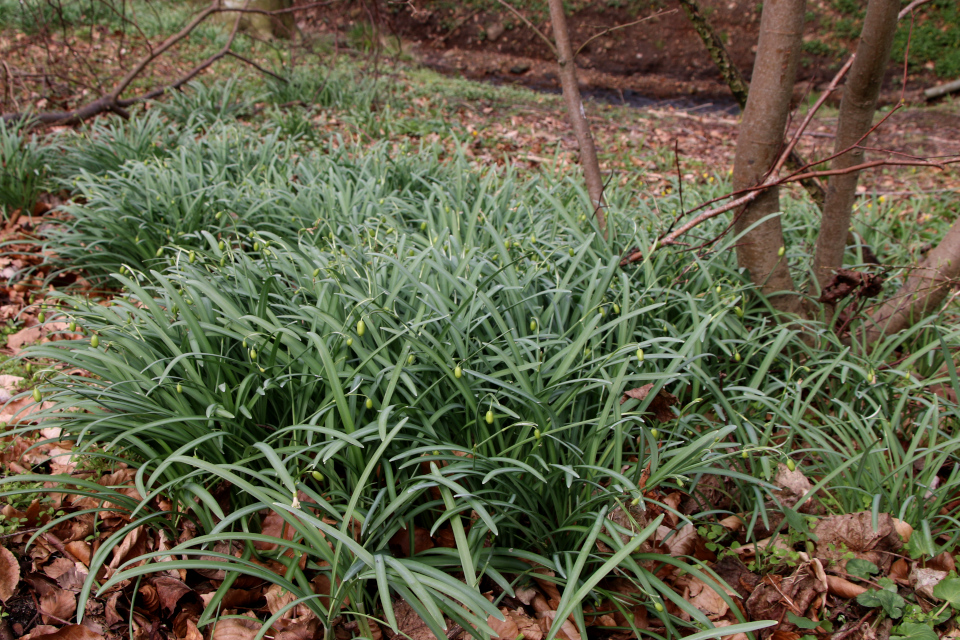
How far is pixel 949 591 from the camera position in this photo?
152cm

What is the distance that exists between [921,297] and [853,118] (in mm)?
814

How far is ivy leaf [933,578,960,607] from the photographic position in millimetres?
1505

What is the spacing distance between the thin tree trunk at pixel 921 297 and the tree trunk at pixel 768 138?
0.34m

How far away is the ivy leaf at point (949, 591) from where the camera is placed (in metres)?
1.50

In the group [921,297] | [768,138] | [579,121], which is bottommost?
[921,297]

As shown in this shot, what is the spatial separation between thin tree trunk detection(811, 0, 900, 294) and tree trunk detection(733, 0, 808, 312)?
239 millimetres

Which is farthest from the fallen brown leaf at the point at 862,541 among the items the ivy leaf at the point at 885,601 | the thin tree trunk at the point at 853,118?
the thin tree trunk at the point at 853,118

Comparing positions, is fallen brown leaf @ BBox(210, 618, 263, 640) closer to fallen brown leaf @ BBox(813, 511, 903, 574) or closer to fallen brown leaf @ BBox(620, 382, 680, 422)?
fallen brown leaf @ BBox(620, 382, 680, 422)

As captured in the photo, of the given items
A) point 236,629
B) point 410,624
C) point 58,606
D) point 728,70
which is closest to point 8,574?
point 58,606

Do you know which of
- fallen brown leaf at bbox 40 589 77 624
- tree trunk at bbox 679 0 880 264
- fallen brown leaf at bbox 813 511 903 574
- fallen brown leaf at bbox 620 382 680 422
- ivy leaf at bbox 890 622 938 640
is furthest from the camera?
tree trunk at bbox 679 0 880 264

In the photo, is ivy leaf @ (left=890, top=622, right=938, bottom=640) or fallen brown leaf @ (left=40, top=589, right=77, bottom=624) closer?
ivy leaf @ (left=890, top=622, right=938, bottom=640)

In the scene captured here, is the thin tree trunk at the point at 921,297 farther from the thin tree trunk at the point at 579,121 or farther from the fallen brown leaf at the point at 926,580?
the thin tree trunk at the point at 579,121

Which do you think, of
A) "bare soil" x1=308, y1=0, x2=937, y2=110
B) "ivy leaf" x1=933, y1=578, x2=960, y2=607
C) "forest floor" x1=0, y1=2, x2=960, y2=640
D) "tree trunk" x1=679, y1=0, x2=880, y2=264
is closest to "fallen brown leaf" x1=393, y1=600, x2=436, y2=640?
"forest floor" x1=0, y1=2, x2=960, y2=640

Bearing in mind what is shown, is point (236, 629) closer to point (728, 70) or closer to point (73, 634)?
point (73, 634)
